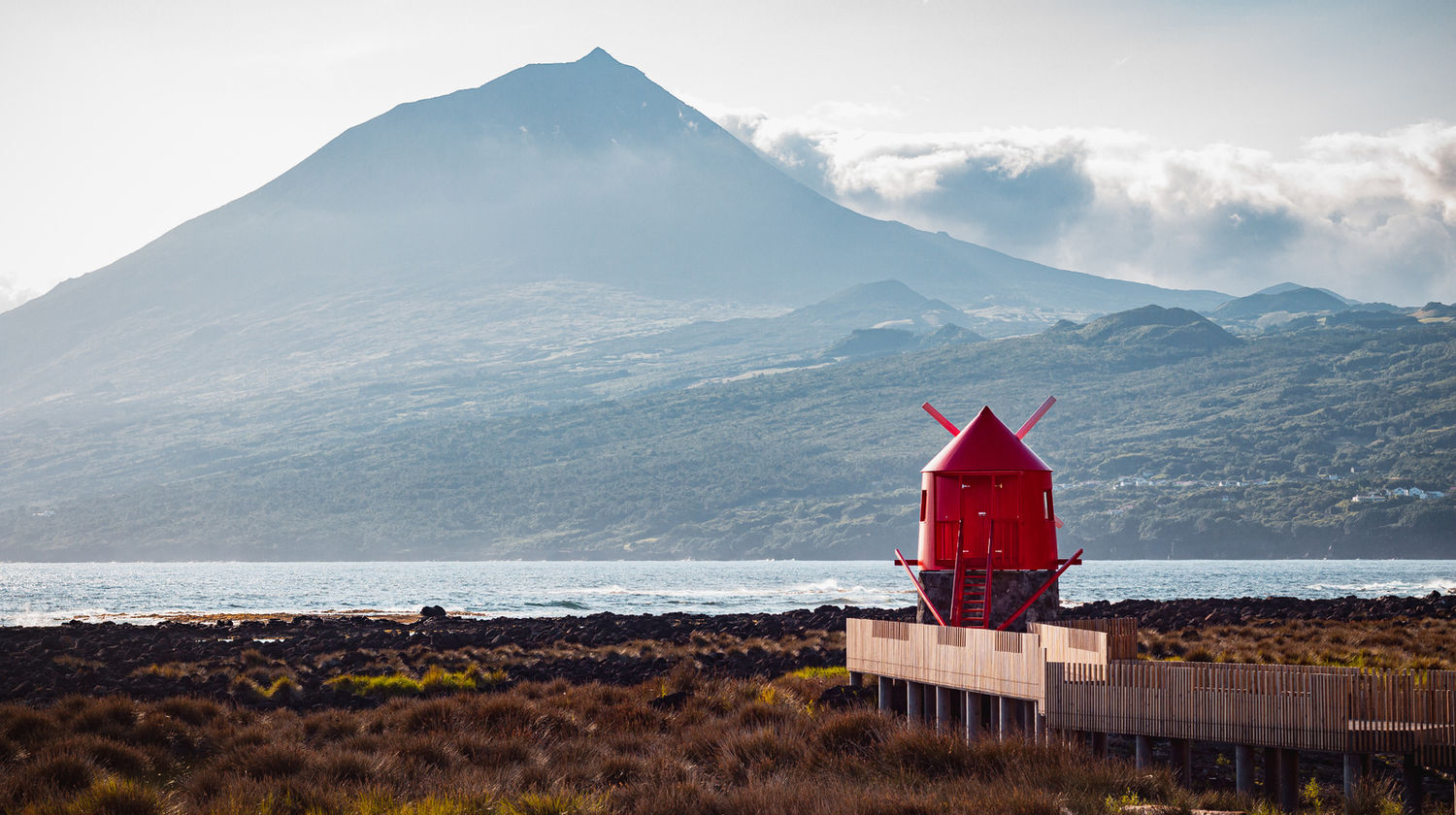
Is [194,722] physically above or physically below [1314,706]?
below

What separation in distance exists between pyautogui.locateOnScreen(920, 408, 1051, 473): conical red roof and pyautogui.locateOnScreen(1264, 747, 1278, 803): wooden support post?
8788 mm

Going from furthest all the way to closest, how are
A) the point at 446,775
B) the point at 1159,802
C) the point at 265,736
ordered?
the point at 265,736 → the point at 446,775 → the point at 1159,802

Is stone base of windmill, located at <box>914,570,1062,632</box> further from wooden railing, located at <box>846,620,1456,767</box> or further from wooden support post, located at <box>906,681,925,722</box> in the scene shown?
wooden railing, located at <box>846,620,1456,767</box>

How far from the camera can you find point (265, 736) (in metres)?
17.4

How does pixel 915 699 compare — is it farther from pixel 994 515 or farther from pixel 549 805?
pixel 549 805

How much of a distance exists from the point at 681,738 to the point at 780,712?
2.20 metres

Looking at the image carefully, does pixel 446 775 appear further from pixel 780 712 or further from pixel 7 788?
pixel 780 712

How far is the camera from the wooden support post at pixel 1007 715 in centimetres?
1738

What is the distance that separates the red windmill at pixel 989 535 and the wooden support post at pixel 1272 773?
7563mm

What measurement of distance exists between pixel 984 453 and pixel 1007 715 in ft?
20.5

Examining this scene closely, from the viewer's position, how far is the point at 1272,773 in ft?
46.5

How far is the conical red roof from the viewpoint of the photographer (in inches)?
896

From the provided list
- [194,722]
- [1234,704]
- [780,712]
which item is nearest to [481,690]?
[194,722]

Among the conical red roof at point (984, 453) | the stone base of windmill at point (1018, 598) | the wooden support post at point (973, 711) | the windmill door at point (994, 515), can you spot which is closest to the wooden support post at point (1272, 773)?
the wooden support post at point (973, 711)
